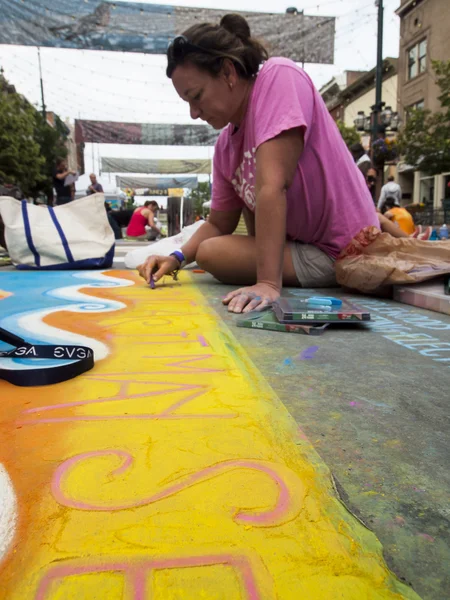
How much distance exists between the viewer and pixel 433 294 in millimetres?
1616

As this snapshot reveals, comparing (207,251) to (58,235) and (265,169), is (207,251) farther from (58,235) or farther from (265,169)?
(58,235)

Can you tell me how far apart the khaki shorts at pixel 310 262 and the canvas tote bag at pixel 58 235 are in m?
1.63

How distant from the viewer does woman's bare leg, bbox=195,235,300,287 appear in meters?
2.01

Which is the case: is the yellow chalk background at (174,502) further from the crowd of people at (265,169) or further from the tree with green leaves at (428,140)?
the tree with green leaves at (428,140)

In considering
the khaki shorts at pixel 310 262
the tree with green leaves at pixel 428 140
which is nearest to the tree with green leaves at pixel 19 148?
the tree with green leaves at pixel 428 140

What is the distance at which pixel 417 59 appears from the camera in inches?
645

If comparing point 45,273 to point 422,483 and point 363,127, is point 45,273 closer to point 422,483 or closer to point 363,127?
point 422,483

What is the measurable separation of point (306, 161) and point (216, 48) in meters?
0.54

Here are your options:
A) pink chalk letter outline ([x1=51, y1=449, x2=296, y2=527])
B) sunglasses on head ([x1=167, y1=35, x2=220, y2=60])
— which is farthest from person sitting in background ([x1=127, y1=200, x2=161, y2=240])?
pink chalk letter outline ([x1=51, y1=449, x2=296, y2=527])

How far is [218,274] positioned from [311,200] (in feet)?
1.90

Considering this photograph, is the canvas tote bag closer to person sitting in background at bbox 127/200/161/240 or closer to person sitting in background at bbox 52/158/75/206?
person sitting in background at bbox 52/158/75/206

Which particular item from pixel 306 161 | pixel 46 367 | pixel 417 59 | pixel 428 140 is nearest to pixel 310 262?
pixel 306 161

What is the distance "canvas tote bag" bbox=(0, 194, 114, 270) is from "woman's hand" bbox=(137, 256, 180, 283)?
1.15 m

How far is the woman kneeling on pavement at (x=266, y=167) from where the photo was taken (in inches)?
63.7
